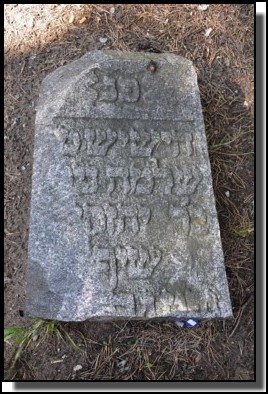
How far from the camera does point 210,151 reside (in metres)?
2.67

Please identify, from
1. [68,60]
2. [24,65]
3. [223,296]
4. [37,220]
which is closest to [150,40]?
[68,60]

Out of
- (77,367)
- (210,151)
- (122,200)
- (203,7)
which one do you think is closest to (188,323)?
(77,367)

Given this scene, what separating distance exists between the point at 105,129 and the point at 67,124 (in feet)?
0.53

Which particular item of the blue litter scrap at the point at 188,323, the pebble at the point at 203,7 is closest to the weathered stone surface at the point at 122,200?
the blue litter scrap at the point at 188,323

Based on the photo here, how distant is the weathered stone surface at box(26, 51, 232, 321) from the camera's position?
2049 millimetres

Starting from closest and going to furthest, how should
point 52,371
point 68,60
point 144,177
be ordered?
point 144,177 → point 52,371 → point 68,60

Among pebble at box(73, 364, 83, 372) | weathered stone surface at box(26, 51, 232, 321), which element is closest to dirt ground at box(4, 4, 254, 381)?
pebble at box(73, 364, 83, 372)

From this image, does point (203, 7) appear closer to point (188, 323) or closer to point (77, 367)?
point (188, 323)

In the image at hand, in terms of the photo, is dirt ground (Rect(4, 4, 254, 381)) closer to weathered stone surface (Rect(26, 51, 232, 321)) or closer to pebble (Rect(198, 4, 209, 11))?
pebble (Rect(198, 4, 209, 11))

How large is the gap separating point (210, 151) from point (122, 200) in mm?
739

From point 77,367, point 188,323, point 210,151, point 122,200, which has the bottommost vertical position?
point 77,367

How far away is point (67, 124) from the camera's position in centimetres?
215

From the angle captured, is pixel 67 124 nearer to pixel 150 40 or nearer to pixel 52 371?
pixel 150 40

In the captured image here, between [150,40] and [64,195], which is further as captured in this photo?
[150,40]
